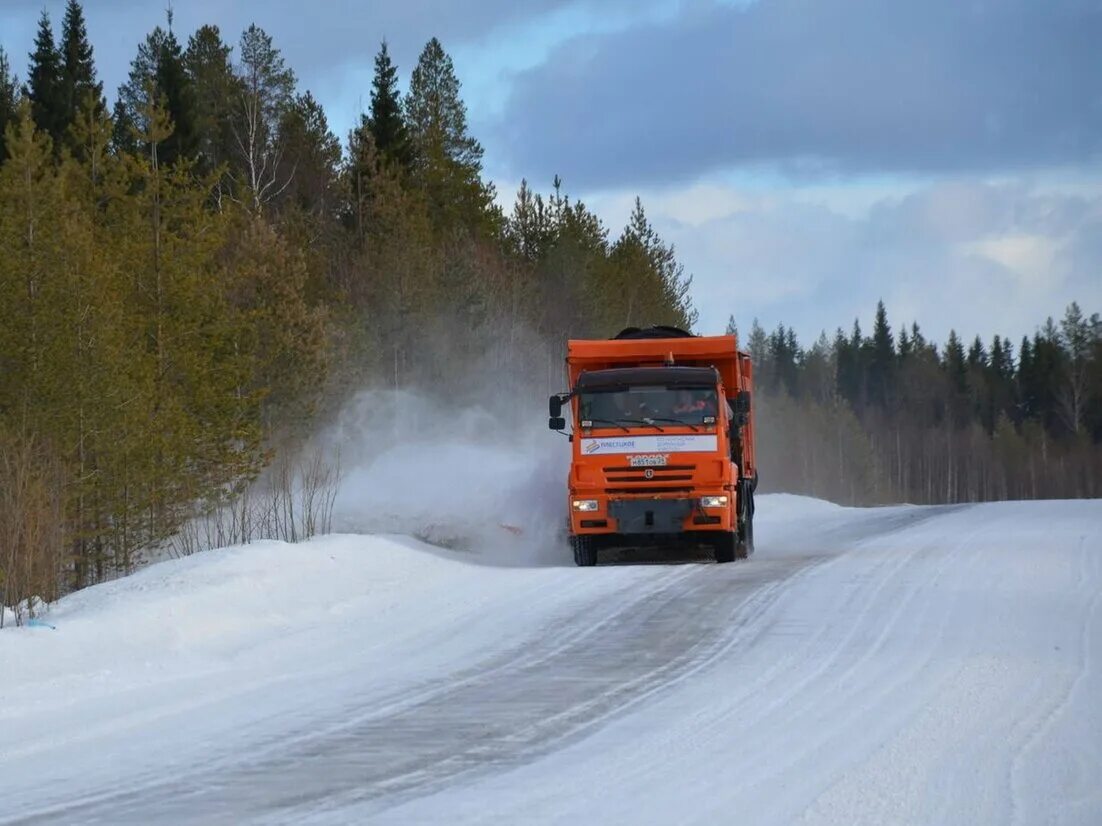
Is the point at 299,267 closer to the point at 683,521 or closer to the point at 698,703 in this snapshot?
the point at 683,521

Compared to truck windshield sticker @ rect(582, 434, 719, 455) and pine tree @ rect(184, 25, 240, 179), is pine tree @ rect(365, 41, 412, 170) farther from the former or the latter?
truck windshield sticker @ rect(582, 434, 719, 455)

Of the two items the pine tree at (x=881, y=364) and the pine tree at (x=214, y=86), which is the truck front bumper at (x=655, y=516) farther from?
the pine tree at (x=881, y=364)

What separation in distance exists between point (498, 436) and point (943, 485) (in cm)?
9023

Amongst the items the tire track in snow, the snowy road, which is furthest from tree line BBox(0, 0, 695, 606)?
the tire track in snow

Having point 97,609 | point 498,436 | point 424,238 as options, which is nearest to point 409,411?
point 498,436

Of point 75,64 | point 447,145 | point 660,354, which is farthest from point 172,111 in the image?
point 660,354

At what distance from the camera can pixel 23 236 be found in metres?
25.4

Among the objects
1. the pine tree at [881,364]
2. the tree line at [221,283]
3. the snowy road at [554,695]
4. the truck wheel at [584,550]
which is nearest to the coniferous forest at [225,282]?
the tree line at [221,283]

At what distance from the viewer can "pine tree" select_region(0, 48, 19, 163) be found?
4944 centimetres

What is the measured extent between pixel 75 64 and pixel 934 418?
110m

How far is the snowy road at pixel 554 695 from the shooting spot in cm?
701

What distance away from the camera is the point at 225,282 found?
3469 centimetres

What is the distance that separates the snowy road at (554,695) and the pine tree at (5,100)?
35906mm

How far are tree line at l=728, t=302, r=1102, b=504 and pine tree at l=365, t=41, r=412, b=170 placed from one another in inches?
1540
